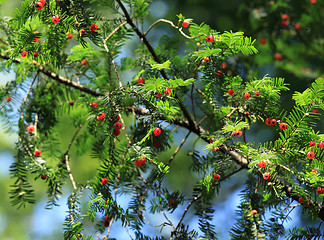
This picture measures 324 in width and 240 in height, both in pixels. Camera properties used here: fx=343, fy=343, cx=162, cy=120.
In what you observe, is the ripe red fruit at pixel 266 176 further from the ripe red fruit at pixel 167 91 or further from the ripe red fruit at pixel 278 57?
the ripe red fruit at pixel 278 57

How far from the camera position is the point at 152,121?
2.33ft

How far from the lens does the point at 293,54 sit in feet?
5.89

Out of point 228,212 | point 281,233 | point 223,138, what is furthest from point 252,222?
point 228,212

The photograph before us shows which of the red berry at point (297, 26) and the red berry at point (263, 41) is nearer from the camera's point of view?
the red berry at point (297, 26)

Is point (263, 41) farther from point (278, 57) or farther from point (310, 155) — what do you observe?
point (310, 155)

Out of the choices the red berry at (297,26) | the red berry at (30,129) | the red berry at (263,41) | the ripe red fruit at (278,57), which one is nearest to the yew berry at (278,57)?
the ripe red fruit at (278,57)

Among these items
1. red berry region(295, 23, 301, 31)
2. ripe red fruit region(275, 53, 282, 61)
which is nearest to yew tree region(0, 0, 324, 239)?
red berry region(295, 23, 301, 31)

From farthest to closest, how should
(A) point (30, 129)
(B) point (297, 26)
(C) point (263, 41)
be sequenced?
(C) point (263, 41) < (B) point (297, 26) < (A) point (30, 129)

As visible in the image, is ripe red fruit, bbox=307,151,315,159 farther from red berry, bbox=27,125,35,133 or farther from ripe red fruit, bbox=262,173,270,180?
red berry, bbox=27,125,35,133

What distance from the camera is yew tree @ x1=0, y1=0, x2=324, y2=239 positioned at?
27.8 inches

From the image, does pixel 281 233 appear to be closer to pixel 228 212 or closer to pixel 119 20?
pixel 119 20

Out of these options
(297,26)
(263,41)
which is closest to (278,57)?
(263,41)

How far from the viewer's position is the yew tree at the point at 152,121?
71 cm

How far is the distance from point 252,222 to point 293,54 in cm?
125
